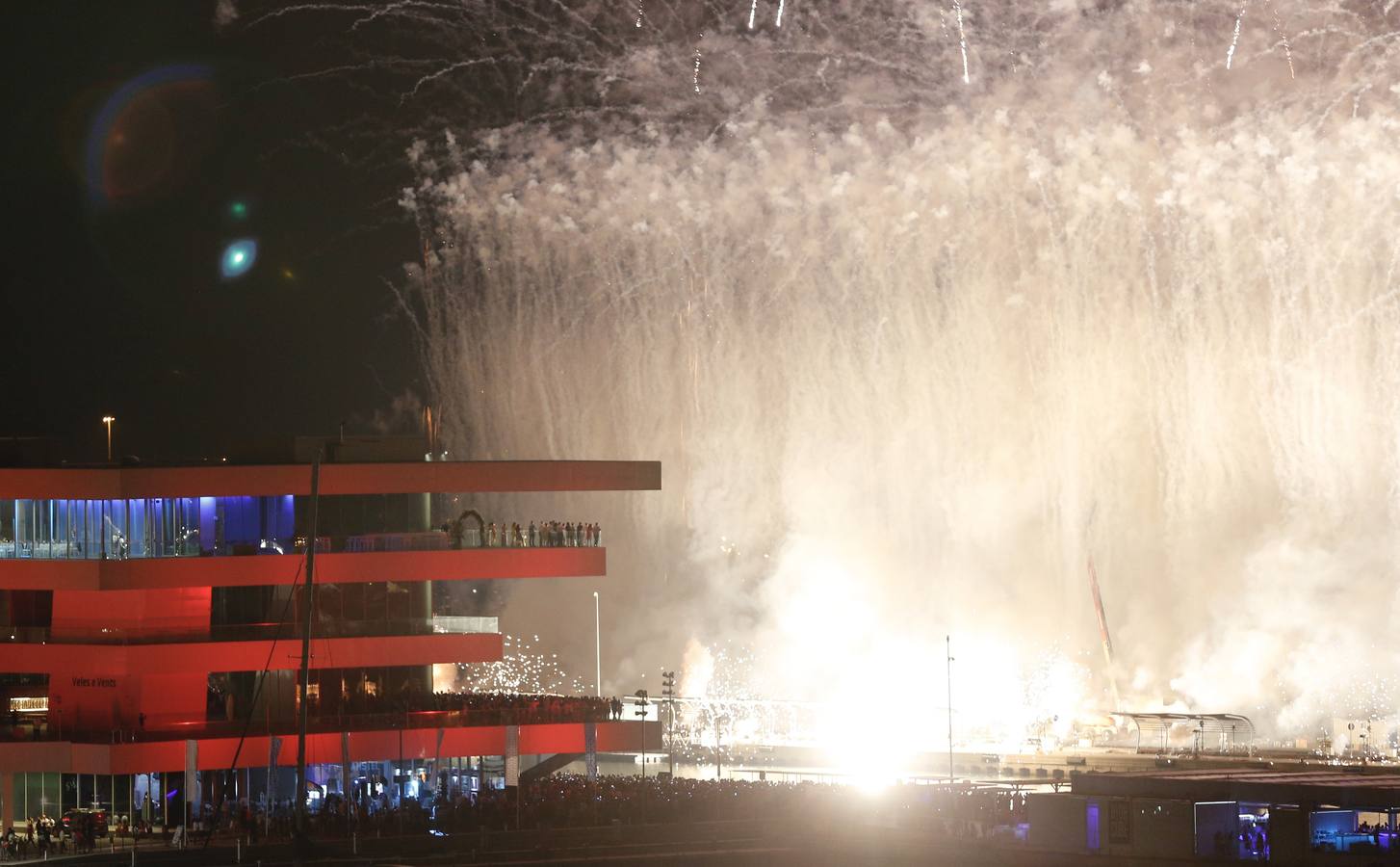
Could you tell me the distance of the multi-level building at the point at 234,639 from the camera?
2162 inches

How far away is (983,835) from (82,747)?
985 inches

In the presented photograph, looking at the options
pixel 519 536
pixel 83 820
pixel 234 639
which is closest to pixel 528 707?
pixel 519 536

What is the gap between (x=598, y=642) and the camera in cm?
10988

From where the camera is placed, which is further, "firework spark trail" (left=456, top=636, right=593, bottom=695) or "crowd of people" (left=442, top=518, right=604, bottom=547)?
"firework spark trail" (left=456, top=636, right=593, bottom=695)

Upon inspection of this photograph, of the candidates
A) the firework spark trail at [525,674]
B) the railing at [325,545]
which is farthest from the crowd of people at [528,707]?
the firework spark trail at [525,674]

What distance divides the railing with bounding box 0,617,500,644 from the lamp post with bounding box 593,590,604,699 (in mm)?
48379

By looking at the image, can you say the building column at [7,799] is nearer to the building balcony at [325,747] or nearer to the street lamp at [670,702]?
the building balcony at [325,747]

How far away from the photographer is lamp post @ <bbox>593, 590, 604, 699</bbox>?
362 ft

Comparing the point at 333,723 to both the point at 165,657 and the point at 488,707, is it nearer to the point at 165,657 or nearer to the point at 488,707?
the point at 165,657

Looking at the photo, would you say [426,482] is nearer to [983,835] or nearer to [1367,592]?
[983,835]

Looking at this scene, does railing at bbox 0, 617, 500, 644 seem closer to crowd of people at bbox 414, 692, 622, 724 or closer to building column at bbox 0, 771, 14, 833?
crowd of people at bbox 414, 692, 622, 724

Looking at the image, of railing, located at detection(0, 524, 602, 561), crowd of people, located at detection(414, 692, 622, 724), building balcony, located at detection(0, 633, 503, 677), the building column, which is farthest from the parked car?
crowd of people, located at detection(414, 692, 622, 724)

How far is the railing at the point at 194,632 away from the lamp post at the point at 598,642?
48.4m

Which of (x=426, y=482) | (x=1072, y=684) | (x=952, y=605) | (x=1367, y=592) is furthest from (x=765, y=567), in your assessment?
(x=426, y=482)
